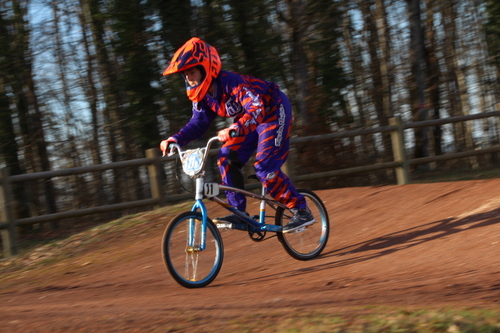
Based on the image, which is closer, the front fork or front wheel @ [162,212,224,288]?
front wheel @ [162,212,224,288]

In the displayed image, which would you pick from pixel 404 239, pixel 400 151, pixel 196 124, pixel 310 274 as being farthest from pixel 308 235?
pixel 400 151

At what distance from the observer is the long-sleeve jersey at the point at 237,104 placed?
5.45 m

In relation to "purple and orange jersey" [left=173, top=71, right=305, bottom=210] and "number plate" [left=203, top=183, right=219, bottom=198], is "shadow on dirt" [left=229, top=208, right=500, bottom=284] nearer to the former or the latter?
"purple and orange jersey" [left=173, top=71, right=305, bottom=210]

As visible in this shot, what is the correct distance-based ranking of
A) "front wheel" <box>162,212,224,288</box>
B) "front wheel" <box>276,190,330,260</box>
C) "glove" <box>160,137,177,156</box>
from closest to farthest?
"front wheel" <box>162,212,224,288</box> → "glove" <box>160,137,177,156</box> → "front wheel" <box>276,190,330,260</box>

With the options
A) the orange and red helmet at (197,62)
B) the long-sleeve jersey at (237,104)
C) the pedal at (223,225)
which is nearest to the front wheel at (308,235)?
the pedal at (223,225)

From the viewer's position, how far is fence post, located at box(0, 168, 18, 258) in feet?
28.7

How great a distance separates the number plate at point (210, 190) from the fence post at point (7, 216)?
4.51 meters

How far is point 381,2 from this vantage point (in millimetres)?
18547

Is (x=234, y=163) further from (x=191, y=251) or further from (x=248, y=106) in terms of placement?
(x=191, y=251)

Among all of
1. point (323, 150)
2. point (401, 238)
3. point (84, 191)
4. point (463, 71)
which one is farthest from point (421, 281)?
point (463, 71)

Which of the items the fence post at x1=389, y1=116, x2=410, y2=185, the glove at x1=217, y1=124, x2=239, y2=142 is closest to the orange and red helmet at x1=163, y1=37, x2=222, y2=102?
the glove at x1=217, y1=124, x2=239, y2=142

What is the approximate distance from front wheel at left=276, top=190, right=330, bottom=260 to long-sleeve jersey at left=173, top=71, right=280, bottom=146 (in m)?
1.08

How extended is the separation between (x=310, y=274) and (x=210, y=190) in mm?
1239

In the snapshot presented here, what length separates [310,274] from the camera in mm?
5691
